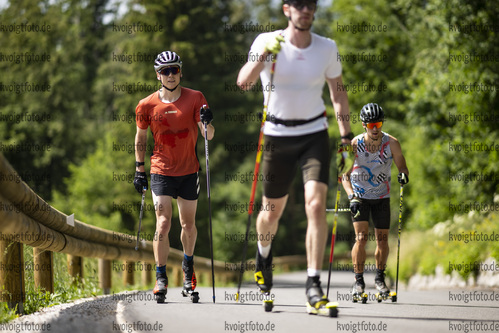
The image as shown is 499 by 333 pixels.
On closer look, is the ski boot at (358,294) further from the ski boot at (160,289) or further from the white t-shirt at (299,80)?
the white t-shirt at (299,80)

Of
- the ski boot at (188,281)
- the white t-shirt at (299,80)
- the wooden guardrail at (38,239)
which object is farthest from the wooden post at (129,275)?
the white t-shirt at (299,80)

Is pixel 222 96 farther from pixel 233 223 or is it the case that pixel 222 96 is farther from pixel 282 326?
pixel 282 326

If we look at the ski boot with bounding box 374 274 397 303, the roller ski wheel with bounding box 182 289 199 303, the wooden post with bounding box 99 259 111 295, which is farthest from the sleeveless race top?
the wooden post with bounding box 99 259 111 295

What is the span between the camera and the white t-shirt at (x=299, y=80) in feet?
21.2

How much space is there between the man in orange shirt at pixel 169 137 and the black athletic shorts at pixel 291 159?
154 centimetres

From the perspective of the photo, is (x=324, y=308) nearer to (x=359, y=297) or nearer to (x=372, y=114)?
(x=359, y=297)

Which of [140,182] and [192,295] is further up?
[140,182]

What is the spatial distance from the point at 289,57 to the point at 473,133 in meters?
15.2

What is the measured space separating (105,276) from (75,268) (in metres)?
1.22

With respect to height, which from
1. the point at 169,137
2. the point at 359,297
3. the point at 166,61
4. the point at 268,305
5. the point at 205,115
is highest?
the point at 166,61

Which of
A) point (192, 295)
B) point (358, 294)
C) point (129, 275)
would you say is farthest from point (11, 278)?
point (129, 275)

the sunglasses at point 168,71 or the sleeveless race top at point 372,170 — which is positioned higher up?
the sunglasses at point 168,71

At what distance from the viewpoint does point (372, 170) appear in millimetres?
9062

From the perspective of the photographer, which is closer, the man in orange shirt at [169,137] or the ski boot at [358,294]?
the man in orange shirt at [169,137]
